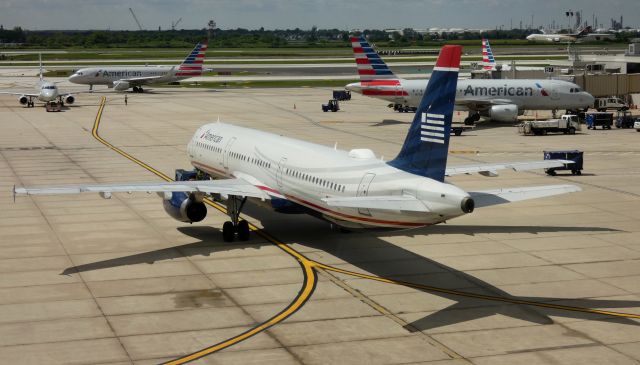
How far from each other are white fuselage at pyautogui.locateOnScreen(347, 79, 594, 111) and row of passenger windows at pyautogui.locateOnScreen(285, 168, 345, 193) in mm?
47116

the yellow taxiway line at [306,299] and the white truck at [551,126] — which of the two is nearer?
the yellow taxiway line at [306,299]

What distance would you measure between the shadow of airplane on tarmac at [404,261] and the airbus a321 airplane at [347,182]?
1.62 meters

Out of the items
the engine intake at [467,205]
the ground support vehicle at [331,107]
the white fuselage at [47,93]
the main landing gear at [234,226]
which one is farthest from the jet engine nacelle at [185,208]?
the white fuselage at [47,93]

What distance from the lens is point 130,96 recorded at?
11819cm

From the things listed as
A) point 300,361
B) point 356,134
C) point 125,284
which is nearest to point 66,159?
point 356,134

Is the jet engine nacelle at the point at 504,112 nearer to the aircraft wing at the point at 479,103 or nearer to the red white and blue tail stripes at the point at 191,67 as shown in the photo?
the aircraft wing at the point at 479,103

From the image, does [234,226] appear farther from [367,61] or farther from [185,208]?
[367,61]

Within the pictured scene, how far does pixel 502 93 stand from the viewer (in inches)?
3226

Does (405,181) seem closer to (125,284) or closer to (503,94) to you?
(125,284)

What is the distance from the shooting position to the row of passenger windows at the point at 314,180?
1240 inches

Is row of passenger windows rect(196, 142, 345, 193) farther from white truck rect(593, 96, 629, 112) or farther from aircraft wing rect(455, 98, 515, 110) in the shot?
white truck rect(593, 96, 629, 112)

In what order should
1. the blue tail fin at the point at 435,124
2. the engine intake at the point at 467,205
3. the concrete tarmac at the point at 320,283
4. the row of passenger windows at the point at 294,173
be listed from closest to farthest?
1. the concrete tarmac at the point at 320,283
2. the engine intake at the point at 467,205
3. the blue tail fin at the point at 435,124
4. the row of passenger windows at the point at 294,173

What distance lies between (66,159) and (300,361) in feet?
138

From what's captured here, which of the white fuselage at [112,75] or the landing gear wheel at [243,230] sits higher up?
the white fuselage at [112,75]
